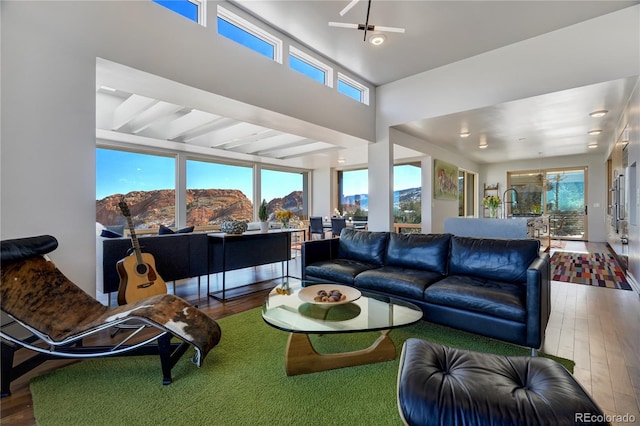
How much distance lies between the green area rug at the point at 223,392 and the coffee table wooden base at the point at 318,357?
0.04 m

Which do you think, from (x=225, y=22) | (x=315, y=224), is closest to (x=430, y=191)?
(x=315, y=224)

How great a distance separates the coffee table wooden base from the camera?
1.96 meters

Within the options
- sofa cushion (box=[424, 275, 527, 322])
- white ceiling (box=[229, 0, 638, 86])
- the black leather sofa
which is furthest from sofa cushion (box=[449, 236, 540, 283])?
white ceiling (box=[229, 0, 638, 86])

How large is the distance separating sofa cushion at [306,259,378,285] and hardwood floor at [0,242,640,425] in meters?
0.75

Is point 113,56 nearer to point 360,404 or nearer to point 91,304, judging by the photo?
point 91,304

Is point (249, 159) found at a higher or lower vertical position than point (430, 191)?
higher

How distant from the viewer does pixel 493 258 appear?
278cm

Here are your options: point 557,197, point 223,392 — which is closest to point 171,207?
point 223,392

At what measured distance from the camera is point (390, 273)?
2.98m

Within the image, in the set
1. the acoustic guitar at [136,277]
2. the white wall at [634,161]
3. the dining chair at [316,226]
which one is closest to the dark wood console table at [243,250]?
the acoustic guitar at [136,277]

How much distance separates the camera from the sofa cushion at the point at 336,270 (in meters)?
3.17

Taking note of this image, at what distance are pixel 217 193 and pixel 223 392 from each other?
22.0 feet

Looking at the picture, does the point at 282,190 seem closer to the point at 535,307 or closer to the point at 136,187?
the point at 136,187

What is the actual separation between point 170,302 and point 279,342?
91cm
